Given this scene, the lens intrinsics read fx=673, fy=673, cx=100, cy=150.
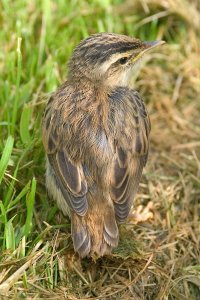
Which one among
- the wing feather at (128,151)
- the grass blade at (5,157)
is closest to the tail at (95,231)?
the wing feather at (128,151)

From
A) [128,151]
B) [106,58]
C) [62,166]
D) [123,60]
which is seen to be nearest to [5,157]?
[62,166]

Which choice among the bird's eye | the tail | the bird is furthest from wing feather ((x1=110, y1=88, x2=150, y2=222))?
the bird's eye

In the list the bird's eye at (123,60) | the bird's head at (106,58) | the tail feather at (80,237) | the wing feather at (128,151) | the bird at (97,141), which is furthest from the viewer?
the bird's eye at (123,60)

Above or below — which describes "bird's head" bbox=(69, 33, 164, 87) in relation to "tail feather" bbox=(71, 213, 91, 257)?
above

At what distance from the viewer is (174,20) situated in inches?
328

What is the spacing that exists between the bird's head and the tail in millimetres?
1260

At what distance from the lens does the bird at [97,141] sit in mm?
5367

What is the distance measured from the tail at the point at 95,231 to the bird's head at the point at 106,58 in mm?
1260

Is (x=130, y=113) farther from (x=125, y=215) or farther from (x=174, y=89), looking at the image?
(x=174, y=89)

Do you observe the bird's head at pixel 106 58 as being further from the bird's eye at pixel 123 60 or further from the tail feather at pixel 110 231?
the tail feather at pixel 110 231

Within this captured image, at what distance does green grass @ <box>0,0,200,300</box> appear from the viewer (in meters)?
5.40

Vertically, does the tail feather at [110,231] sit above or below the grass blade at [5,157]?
below

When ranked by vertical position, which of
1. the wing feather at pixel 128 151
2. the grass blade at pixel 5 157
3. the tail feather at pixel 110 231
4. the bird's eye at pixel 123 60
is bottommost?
the tail feather at pixel 110 231

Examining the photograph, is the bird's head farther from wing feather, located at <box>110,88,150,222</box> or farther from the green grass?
the green grass
